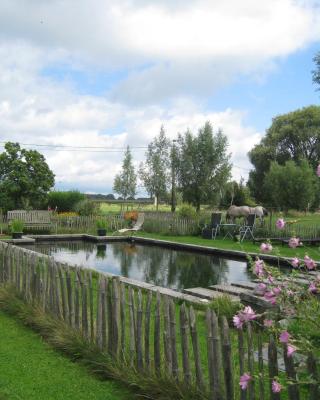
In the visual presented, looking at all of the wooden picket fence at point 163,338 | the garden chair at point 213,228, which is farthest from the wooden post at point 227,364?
the garden chair at point 213,228

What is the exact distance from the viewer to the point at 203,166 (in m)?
32.8

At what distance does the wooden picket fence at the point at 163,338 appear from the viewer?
2861mm

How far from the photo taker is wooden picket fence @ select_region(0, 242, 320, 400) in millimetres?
2861

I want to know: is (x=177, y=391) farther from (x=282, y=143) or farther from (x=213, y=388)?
(x=282, y=143)

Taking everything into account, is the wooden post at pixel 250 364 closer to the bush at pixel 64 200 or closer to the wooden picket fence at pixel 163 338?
the wooden picket fence at pixel 163 338

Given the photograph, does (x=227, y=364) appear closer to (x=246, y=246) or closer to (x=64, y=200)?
(x=246, y=246)

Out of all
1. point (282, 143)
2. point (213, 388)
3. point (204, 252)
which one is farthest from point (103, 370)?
A: point (282, 143)

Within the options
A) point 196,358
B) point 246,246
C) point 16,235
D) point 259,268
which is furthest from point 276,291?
point 16,235

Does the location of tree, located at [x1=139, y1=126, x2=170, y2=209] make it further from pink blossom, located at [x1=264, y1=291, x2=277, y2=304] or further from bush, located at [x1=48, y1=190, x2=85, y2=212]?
pink blossom, located at [x1=264, y1=291, x2=277, y2=304]

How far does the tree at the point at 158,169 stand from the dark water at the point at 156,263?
17.5 m

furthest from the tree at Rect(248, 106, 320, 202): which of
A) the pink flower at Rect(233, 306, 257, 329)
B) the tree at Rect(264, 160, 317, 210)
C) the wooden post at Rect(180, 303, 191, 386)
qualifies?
the pink flower at Rect(233, 306, 257, 329)

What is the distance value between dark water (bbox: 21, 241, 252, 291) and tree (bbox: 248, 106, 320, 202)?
1304 inches

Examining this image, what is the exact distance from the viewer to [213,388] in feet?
9.86

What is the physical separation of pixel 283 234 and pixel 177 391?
15.5m
